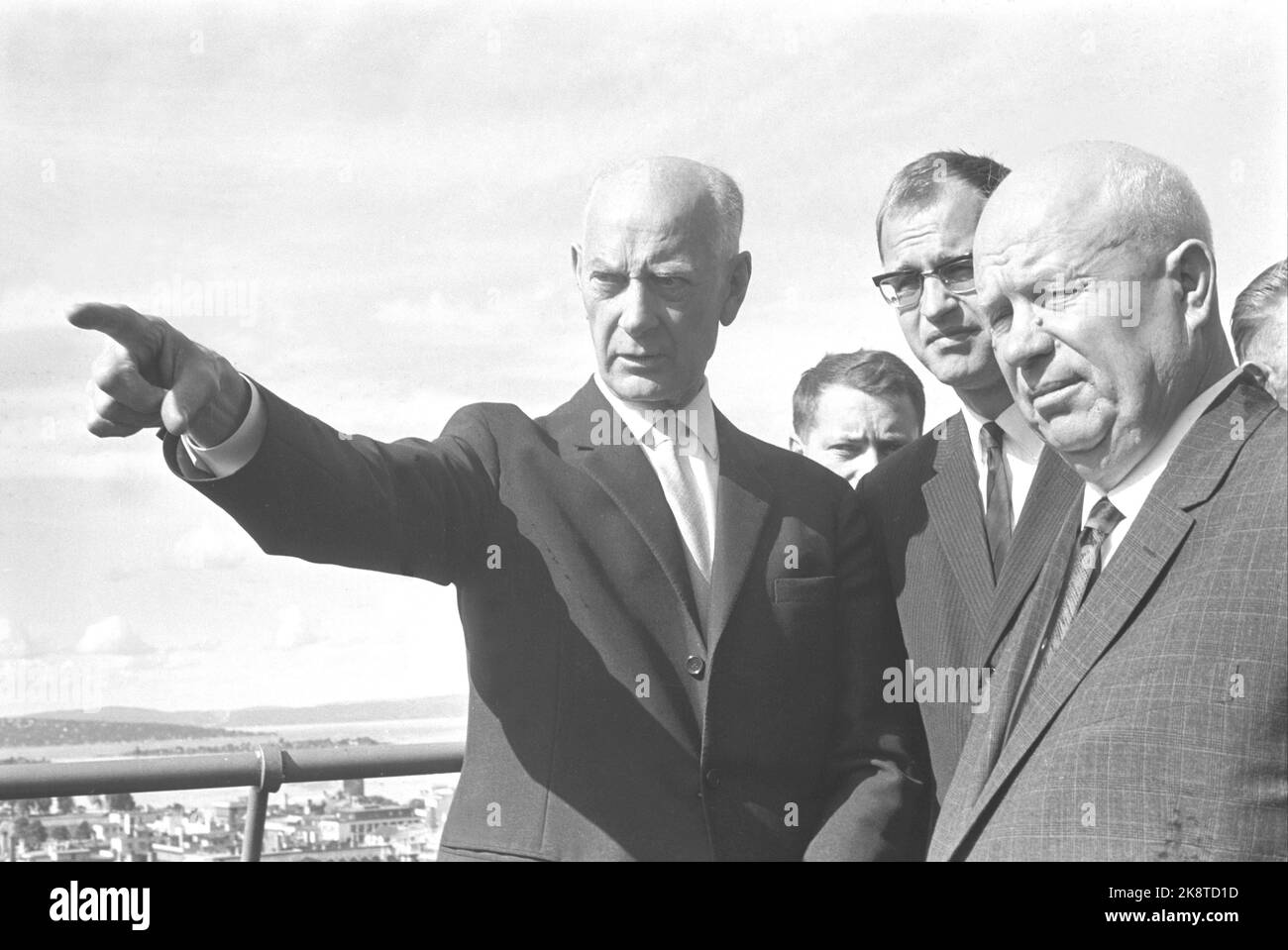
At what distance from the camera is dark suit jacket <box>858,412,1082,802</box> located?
9.34 ft

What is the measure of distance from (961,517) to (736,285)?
2.09 feet

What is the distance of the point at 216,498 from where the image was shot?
2344 mm

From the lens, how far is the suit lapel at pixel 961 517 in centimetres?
288

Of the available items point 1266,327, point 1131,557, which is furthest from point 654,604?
point 1266,327

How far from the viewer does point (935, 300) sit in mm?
3000

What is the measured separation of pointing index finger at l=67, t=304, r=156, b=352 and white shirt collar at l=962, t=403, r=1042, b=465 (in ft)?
5.34

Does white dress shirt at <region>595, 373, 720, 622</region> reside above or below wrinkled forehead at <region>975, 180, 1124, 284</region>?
below

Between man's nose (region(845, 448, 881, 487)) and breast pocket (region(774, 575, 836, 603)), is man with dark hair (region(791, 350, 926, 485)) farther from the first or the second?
breast pocket (region(774, 575, 836, 603))

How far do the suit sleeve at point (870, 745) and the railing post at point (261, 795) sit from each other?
3.92 ft

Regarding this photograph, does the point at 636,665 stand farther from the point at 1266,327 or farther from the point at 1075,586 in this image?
the point at 1266,327

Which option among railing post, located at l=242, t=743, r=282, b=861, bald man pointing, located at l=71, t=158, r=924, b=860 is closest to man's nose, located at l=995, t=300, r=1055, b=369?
bald man pointing, located at l=71, t=158, r=924, b=860
